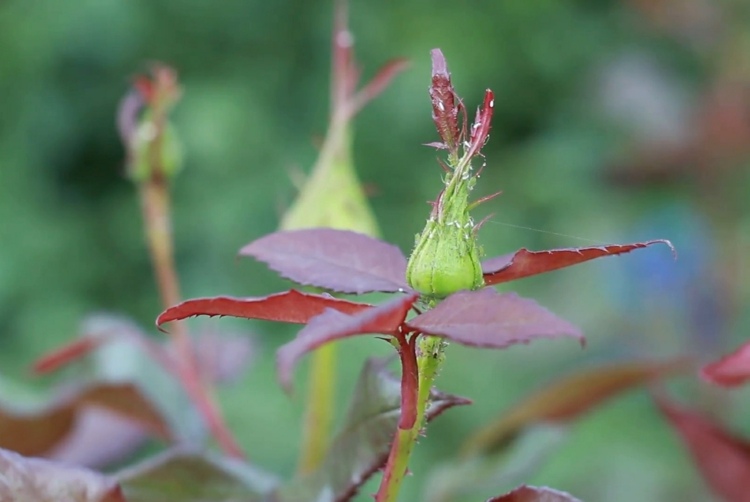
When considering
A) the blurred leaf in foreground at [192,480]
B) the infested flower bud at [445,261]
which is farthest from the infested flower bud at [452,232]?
the blurred leaf in foreground at [192,480]

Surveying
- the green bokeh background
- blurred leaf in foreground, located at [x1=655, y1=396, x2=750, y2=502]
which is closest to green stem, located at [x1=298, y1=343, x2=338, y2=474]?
blurred leaf in foreground, located at [x1=655, y1=396, x2=750, y2=502]

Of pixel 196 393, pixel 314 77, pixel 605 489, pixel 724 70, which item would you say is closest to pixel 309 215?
pixel 196 393

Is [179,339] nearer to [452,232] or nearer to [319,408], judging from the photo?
[319,408]

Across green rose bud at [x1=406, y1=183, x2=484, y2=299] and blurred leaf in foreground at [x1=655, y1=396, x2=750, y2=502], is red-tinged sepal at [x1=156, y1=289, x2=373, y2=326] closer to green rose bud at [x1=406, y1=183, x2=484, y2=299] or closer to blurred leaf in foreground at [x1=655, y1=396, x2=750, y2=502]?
green rose bud at [x1=406, y1=183, x2=484, y2=299]

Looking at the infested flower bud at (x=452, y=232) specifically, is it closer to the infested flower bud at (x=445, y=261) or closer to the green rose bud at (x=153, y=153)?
the infested flower bud at (x=445, y=261)

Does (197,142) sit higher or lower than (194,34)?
lower

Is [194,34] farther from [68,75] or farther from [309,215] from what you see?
[309,215]
